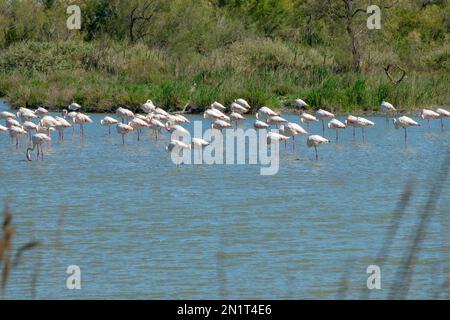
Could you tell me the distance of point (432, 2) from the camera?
168 feet

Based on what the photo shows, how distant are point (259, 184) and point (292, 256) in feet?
18.6

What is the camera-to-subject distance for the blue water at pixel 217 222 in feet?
29.6

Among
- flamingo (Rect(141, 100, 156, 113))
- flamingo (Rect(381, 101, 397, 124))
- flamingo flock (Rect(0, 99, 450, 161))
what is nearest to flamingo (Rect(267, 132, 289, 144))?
flamingo flock (Rect(0, 99, 450, 161))

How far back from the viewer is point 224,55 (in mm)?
34125

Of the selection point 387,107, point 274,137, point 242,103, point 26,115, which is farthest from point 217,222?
point 242,103

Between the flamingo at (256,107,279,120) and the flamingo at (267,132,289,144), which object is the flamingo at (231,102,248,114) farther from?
the flamingo at (267,132,289,144)

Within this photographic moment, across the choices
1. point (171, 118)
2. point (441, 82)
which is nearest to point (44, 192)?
point (171, 118)

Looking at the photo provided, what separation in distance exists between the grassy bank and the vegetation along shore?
0.03 meters

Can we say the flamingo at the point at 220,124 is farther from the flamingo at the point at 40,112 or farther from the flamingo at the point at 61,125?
the flamingo at the point at 40,112

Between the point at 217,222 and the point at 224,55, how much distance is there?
22.1m

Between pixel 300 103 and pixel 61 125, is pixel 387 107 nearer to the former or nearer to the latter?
pixel 300 103

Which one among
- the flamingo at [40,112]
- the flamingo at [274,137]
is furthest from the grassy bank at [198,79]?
the flamingo at [274,137]

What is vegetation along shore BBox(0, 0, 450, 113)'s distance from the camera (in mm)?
27453
